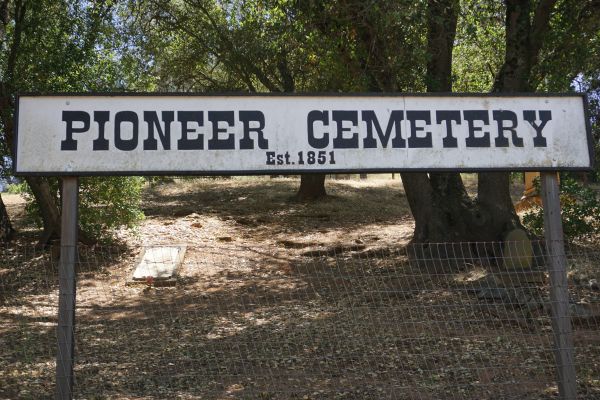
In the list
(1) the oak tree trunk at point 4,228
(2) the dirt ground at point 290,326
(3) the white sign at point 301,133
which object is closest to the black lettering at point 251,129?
(3) the white sign at point 301,133

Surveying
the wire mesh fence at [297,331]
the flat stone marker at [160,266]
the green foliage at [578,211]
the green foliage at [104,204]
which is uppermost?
the green foliage at [104,204]

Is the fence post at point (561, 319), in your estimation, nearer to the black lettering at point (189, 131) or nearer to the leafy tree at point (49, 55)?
the black lettering at point (189, 131)

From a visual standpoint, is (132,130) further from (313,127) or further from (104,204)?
(104,204)

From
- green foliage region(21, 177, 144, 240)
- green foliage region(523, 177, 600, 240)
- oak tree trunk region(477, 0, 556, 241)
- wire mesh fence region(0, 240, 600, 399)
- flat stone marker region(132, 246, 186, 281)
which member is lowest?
wire mesh fence region(0, 240, 600, 399)

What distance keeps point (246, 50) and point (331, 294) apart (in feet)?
27.0

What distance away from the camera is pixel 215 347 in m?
7.31

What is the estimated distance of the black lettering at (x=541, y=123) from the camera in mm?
4973

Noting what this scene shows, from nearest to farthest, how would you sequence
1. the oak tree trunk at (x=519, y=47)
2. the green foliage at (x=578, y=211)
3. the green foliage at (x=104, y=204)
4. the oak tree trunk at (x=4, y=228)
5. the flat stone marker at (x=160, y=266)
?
1. the green foliage at (x=578, y=211)
2. the flat stone marker at (x=160, y=266)
3. the oak tree trunk at (x=519, y=47)
4. the green foliage at (x=104, y=204)
5. the oak tree trunk at (x=4, y=228)

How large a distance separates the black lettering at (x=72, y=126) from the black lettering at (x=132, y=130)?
21 centimetres

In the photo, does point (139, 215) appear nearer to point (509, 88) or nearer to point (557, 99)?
point (509, 88)

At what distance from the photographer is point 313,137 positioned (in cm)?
492

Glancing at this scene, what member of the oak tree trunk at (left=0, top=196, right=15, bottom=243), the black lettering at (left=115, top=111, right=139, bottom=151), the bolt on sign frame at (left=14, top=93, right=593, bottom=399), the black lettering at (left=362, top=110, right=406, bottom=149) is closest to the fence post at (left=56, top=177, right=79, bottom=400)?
the bolt on sign frame at (left=14, top=93, right=593, bottom=399)

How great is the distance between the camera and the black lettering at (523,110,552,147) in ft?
16.3

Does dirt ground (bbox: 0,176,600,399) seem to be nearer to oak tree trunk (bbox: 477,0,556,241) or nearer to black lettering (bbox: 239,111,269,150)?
oak tree trunk (bbox: 477,0,556,241)
